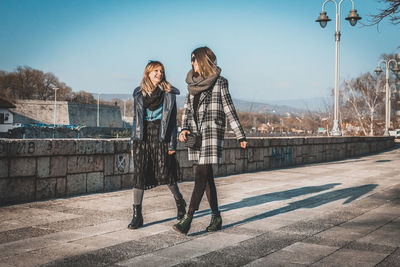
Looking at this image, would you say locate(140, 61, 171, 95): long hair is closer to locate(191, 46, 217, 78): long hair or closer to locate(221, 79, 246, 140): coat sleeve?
locate(191, 46, 217, 78): long hair

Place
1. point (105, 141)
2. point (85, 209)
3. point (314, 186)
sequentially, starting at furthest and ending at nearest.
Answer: point (314, 186), point (105, 141), point (85, 209)

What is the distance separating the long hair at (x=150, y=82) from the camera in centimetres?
435

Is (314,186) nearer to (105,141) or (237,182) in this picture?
(237,182)

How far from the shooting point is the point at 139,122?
4.31 metres

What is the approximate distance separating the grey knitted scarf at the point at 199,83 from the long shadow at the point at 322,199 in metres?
1.35

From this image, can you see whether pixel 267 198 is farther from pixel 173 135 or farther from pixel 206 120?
pixel 206 120

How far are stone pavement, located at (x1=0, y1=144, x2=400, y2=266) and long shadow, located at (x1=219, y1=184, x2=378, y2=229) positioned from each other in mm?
14

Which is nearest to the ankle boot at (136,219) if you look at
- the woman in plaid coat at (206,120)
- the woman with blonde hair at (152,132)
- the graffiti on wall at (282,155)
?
the woman with blonde hair at (152,132)

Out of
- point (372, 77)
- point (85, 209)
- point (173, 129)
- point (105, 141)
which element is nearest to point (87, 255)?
point (173, 129)

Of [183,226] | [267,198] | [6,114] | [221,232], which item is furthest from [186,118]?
[6,114]

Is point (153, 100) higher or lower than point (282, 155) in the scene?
higher

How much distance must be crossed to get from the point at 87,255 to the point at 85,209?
1.98 metres

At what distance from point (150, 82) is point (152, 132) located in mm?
484

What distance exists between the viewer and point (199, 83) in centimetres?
412
